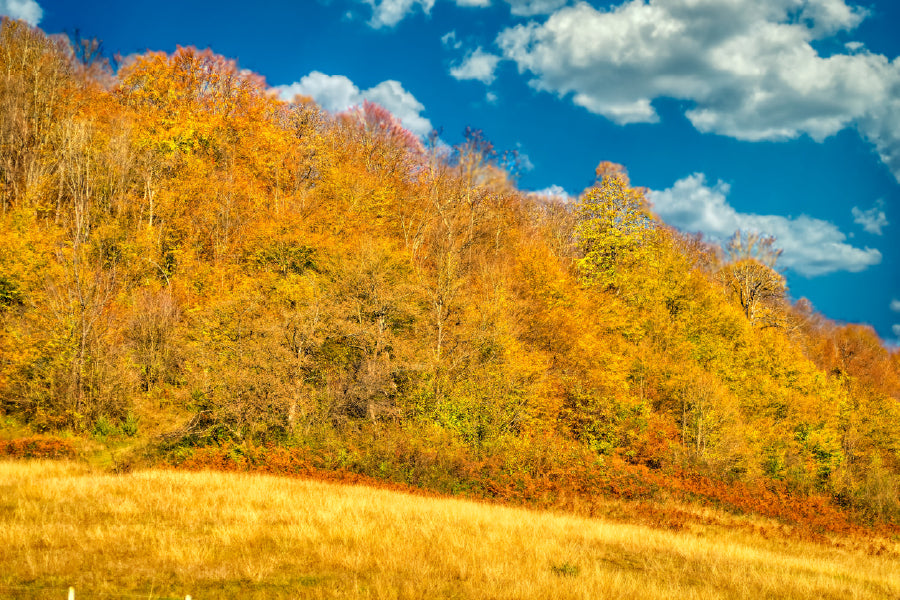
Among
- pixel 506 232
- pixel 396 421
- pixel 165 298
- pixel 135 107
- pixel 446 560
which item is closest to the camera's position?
pixel 446 560

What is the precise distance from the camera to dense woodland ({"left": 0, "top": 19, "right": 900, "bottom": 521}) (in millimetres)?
25156

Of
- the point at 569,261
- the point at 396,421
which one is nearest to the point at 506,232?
the point at 569,261

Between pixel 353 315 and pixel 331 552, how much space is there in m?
17.6

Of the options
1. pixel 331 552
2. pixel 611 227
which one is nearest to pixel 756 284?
pixel 611 227

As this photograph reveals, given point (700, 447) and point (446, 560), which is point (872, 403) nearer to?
point (700, 447)

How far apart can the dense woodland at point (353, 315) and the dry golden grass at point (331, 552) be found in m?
8.52

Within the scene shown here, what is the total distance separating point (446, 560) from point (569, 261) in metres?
40.0

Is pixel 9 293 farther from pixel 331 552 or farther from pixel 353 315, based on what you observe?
pixel 331 552

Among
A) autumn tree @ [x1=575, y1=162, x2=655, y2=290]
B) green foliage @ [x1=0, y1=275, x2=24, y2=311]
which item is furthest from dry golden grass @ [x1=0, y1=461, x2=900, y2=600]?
autumn tree @ [x1=575, y1=162, x2=655, y2=290]

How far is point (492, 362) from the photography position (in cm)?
2855

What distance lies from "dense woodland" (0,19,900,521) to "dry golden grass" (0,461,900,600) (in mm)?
8518

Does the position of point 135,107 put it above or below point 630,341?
above

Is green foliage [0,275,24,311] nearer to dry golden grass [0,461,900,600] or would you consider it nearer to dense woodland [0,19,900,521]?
dense woodland [0,19,900,521]

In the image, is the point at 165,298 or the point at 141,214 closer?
the point at 165,298
